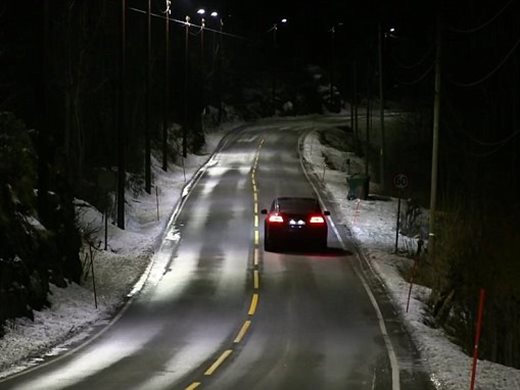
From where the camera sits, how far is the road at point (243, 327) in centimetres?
1380

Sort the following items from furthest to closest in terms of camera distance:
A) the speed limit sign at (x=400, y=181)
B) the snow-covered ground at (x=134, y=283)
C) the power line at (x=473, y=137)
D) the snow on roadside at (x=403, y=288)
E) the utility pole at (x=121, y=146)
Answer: the power line at (x=473, y=137), the utility pole at (x=121, y=146), the speed limit sign at (x=400, y=181), the snow-covered ground at (x=134, y=283), the snow on roadside at (x=403, y=288)

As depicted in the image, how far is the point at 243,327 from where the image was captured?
1864 cm

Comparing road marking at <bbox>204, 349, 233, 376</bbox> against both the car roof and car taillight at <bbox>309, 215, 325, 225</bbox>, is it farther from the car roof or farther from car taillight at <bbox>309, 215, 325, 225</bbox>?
the car roof

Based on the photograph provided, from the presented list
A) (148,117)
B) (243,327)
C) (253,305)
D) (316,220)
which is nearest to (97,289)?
(253,305)

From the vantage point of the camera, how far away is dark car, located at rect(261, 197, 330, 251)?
28.1 metres

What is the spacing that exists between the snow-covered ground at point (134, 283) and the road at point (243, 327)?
0.46 metres

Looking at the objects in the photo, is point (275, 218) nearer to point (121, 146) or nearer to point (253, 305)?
point (121, 146)

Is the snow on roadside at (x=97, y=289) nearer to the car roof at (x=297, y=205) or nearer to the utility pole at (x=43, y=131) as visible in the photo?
the utility pole at (x=43, y=131)

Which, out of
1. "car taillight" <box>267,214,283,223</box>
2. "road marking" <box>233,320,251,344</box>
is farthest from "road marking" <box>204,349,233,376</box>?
"car taillight" <box>267,214,283,223</box>

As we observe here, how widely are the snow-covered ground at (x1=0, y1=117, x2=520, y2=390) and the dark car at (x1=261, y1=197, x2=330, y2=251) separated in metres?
1.90

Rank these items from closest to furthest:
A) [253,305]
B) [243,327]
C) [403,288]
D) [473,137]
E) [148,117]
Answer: [243,327]
[253,305]
[403,288]
[148,117]
[473,137]

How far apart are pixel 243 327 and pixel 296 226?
32.0 ft

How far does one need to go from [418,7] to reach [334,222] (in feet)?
207

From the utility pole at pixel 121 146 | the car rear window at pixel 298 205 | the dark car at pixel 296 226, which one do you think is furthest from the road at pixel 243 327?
the utility pole at pixel 121 146
